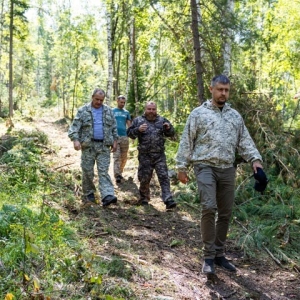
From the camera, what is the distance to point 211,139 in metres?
4.42

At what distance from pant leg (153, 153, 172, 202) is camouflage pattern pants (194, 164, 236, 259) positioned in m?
2.60

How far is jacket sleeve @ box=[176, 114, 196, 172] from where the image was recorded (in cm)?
449

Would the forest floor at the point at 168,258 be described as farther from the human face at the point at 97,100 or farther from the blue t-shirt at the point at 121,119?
the blue t-shirt at the point at 121,119

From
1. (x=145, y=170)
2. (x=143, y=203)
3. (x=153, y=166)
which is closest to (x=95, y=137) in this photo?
(x=145, y=170)

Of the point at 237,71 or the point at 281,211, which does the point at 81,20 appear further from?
the point at 281,211

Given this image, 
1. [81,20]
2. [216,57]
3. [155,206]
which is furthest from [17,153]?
[81,20]

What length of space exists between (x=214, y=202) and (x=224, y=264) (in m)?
0.92

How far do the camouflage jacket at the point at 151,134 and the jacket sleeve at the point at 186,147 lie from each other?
9.22 feet

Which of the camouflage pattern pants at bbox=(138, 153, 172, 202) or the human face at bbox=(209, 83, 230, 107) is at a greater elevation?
the human face at bbox=(209, 83, 230, 107)

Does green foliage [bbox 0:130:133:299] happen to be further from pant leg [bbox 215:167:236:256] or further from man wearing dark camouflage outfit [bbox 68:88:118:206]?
man wearing dark camouflage outfit [bbox 68:88:118:206]

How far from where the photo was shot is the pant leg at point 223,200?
4516 mm

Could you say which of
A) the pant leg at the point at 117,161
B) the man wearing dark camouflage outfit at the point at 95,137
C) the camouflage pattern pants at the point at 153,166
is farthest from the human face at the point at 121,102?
the camouflage pattern pants at the point at 153,166

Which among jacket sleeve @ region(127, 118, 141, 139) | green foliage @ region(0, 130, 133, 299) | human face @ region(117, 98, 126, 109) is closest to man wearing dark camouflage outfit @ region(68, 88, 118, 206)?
jacket sleeve @ region(127, 118, 141, 139)

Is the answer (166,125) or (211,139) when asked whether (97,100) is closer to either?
(166,125)
